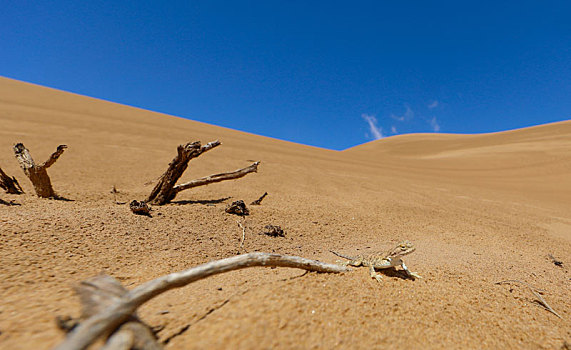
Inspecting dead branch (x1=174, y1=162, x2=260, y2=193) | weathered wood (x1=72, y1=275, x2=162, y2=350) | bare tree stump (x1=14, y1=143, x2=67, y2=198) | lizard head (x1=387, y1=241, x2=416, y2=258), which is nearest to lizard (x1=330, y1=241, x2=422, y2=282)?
lizard head (x1=387, y1=241, x2=416, y2=258)

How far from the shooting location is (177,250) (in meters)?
2.78

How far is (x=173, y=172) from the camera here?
4211mm

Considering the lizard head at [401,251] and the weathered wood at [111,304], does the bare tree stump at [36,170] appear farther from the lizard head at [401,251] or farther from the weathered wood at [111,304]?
the lizard head at [401,251]

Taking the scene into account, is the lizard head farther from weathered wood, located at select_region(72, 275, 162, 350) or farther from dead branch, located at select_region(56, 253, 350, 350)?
weathered wood, located at select_region(72, 275, 162, 350)

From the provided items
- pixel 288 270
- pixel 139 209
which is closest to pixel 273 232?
pixel 288 270

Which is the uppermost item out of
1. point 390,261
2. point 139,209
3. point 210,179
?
point 210,179

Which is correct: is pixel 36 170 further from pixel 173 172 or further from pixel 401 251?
pixel 401 251

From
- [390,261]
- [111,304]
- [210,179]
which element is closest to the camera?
[111,304]

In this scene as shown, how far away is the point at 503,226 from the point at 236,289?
658cm

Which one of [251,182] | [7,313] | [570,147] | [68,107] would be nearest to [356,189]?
[251,182]

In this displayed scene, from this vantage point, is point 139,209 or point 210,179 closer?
point 139,209

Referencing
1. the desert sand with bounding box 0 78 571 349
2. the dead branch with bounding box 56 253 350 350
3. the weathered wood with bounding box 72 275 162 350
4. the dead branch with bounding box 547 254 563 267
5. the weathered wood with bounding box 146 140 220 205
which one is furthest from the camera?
the weathered wood with bounding box 146 140 220 205

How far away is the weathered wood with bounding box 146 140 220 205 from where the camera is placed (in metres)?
4.20

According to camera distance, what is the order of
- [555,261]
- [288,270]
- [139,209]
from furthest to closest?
[555,261]
[139,209]
[288,270]
